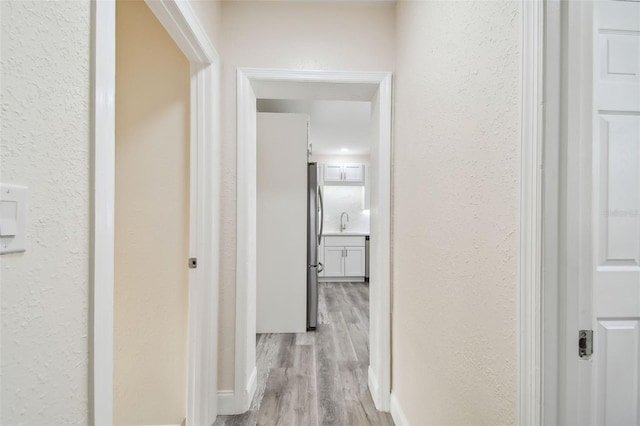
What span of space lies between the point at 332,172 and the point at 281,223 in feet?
10.7

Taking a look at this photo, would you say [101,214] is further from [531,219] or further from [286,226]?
[286,226]

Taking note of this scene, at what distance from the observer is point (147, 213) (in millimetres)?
1670

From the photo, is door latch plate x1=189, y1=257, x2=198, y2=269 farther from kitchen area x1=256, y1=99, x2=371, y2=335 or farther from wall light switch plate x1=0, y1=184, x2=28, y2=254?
kitchen area x1=256, y1=99, x2=371, y2=335

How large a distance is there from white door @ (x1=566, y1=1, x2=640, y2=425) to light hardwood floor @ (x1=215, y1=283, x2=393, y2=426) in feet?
3.71

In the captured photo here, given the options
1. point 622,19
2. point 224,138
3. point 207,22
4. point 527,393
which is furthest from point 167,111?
point 622,19

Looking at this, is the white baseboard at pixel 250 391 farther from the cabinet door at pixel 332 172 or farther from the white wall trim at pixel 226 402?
the cabinet door at pixel 332 172

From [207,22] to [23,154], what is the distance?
4.60 feet

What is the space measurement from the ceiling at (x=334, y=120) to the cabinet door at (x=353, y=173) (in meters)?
0.36

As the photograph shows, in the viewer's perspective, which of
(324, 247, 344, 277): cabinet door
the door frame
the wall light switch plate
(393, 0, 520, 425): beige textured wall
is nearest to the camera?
the wall light switch plate

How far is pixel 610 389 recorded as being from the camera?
43.7 inches

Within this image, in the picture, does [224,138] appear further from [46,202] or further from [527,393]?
[527,393]

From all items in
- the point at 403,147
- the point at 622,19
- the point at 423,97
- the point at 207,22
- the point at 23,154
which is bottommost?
the point at 23,154

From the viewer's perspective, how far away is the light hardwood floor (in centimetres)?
177

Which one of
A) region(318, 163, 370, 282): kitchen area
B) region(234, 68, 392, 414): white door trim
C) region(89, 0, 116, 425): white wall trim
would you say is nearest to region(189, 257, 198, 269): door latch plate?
region(234, 68, 392, 414): white door trim
